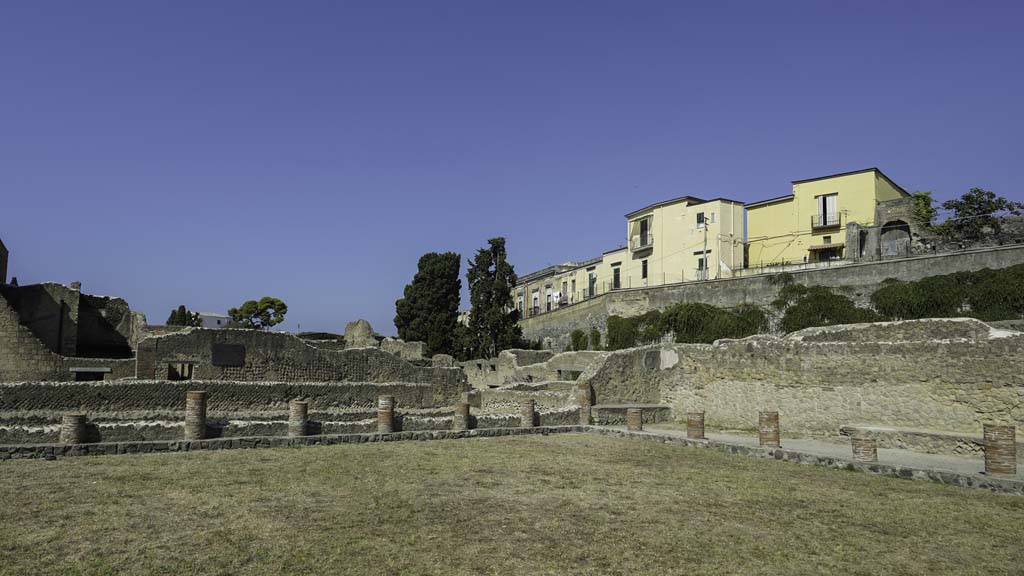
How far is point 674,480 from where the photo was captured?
32.6ft

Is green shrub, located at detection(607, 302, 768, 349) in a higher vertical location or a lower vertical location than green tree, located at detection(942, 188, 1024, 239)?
lower

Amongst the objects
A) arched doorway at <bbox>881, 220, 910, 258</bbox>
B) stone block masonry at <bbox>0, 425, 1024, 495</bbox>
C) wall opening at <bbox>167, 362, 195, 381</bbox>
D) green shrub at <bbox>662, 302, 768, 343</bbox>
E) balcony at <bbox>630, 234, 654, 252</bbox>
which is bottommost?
stone block masonry at <bbox>0, 425, 1024, 495</bbox>

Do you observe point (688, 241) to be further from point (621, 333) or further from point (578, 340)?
point (578, 340)

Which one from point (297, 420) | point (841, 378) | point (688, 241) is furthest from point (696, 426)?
point (688, 241)

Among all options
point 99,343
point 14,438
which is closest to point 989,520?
point 14,438

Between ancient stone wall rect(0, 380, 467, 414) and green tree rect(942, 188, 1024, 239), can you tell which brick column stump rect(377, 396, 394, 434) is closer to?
ancient stone wall rect(0, 380, 467, 414)

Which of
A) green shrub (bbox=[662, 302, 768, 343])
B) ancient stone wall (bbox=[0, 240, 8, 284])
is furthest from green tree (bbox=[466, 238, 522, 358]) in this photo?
ancient stone wall (bbox=[0, 240, 8, 284])

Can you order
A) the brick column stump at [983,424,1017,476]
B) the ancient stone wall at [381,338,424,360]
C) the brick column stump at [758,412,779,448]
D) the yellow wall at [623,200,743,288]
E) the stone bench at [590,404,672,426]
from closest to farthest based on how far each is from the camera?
the brick column stump at [983,424,1017,476]
the brick column stump at [758,412,779,448]
the stone bench at [590,404,672,426]
the ancient stone wall at [381,338,424,360]
the yellow wall at [623,200,743,288]

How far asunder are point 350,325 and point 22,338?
16.8 metres

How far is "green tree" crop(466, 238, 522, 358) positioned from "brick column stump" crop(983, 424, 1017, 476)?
28.7m

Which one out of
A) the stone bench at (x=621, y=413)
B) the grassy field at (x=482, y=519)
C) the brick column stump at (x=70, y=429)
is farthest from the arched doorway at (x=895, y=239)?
the brick column stump at (x=70, y=429)

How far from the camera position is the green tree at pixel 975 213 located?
2958 cm

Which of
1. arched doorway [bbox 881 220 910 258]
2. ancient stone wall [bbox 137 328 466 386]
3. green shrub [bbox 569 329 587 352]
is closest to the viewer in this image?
ancient stone wall [bbox 137 328 466 386]

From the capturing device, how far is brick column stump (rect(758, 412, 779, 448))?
1289 centimetres
